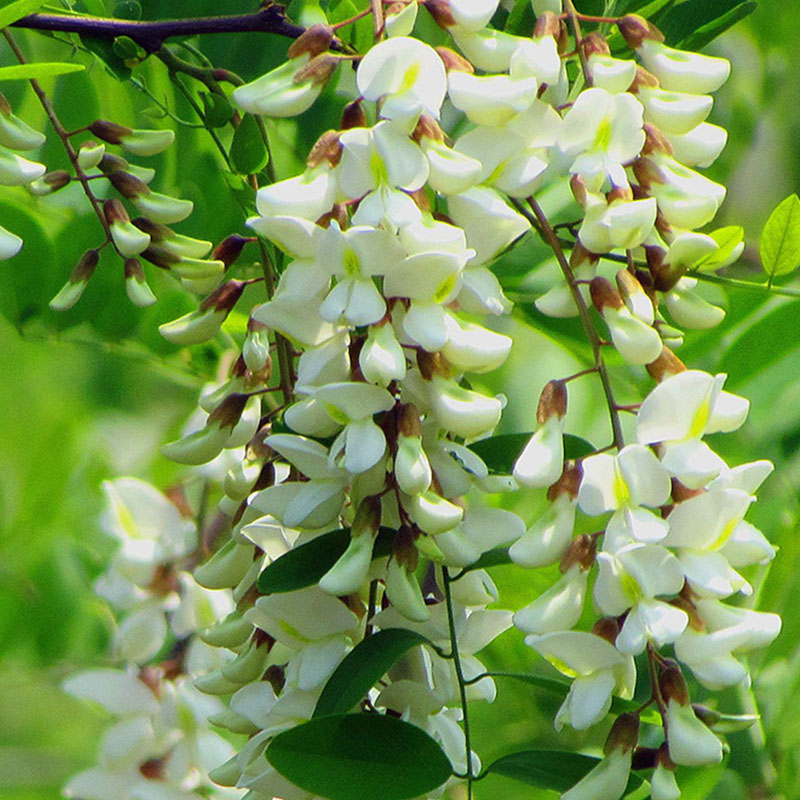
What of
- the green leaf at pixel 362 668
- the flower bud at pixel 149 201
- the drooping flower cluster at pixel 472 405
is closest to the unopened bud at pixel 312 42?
the drooping flower cluster at pixel 472 405

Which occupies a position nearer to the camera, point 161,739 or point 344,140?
point 344,140

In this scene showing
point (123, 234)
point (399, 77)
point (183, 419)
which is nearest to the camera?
point (399, 77)

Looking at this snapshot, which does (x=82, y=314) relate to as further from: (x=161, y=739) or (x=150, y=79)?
(x=161, y=739)

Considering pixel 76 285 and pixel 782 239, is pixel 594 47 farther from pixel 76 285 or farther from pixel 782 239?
pixel 76 285

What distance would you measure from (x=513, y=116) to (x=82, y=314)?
425 mm

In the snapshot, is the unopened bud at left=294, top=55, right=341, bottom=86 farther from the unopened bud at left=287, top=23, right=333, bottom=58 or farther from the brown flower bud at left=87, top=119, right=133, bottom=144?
the brown flower bud at left=87, top=119, right=133, bottom=144

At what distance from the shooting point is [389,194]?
41 cm

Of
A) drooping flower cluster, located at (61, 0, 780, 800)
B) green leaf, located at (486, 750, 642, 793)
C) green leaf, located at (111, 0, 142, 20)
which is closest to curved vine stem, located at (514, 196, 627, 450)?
drooping flower cluster, located at (61, 0, 780, 800)

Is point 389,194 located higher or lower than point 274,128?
higher

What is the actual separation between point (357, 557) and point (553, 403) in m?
0.09

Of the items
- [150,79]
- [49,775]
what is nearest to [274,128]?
[150,79]

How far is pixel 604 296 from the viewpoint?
0.44 meters

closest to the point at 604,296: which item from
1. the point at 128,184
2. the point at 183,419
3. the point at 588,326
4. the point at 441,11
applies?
the point at 588,326

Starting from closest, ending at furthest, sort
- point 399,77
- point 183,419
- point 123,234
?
point 399,77 → point 123,234 → point 183,419
